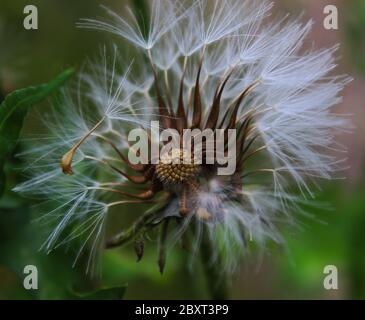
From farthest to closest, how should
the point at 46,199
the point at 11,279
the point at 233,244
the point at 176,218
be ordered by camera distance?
the point at 11,279, the point at 46,199, the point at 233,244, the point at 176,218

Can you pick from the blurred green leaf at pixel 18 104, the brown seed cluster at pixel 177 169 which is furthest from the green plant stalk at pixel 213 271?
the blurred green leaf at pixel 18 104

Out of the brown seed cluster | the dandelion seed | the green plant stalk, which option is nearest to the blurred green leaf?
the dandelion seed

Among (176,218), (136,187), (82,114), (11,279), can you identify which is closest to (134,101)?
(82,114)

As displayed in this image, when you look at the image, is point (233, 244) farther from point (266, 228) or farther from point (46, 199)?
point (46, 199)

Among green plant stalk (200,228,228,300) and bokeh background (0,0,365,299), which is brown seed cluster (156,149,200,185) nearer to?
green plant stalk (200,228,228,300)

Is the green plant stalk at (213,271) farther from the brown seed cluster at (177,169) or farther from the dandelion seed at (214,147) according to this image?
the brown seed cluster at (177,169)
